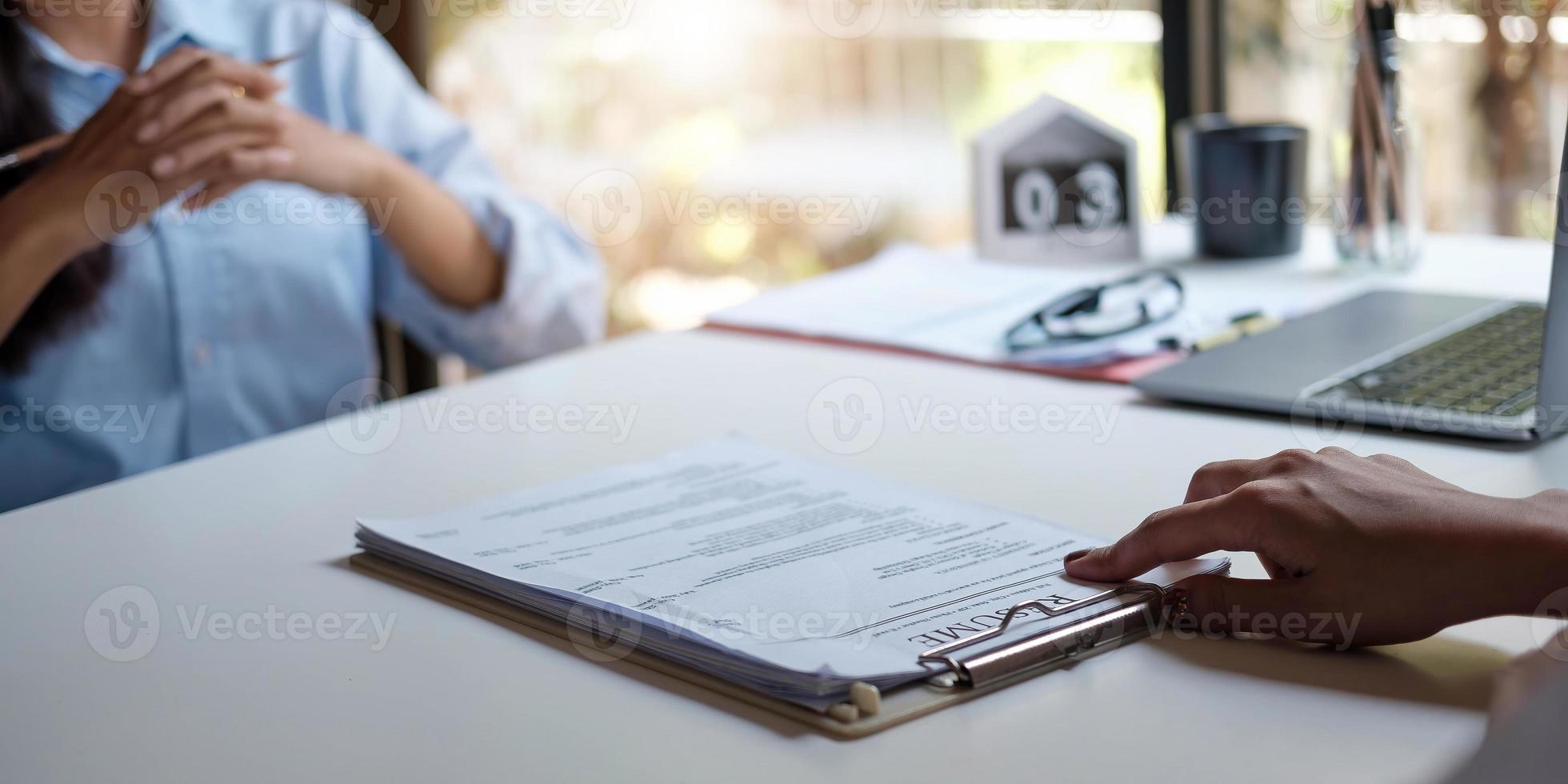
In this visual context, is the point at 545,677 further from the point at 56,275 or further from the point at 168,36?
the point at 168,36

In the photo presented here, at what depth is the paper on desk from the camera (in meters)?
1.20

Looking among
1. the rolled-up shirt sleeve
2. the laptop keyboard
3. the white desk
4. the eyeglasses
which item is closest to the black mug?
the eyeglasses

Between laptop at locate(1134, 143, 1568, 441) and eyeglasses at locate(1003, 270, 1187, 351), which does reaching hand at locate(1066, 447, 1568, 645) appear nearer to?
laptop at locate(1134, 143, 1568, 441)

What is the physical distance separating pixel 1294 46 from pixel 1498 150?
0.34 meters

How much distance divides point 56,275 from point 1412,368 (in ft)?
4.03

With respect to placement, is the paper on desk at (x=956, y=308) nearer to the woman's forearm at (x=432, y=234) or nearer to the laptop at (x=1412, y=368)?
the laptop at (x=1412, y=368)

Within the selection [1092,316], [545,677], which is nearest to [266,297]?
[1092,316]

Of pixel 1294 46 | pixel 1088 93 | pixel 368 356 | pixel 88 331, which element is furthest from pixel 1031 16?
pixel 88 331

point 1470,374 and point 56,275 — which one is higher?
point 56,275

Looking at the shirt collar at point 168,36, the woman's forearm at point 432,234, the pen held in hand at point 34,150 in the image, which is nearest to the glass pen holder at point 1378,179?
the woman's forearm at point 432,234

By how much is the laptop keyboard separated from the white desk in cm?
5

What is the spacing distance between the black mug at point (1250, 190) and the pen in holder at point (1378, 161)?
0.33 feet

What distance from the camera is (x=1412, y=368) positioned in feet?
3.41

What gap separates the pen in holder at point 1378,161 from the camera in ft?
4.50
